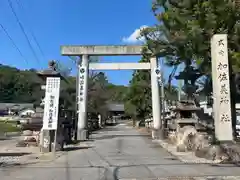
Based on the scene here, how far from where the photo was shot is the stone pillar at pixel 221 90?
42.8 ft

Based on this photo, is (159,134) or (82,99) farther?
(82,99)

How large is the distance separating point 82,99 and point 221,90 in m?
13.0

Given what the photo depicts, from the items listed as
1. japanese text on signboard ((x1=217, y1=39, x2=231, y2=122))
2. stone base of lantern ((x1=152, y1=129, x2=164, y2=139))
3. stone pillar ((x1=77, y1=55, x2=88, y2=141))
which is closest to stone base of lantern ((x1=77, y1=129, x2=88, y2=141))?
stone pillar ((x1=77, y1=55, x2=88, y2=141))

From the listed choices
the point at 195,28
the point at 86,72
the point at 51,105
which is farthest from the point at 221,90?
the point at 86,72

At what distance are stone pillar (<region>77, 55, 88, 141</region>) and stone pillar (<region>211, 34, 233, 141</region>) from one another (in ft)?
41.8

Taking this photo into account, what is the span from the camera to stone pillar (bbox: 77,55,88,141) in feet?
80.6

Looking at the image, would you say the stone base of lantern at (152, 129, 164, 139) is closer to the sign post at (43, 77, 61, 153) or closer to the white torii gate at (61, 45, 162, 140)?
the white torii gate at (61, 45, 162, 140)

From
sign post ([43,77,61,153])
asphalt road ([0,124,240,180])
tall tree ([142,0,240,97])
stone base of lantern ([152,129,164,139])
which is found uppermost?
tall tree ([142,0,240,97])

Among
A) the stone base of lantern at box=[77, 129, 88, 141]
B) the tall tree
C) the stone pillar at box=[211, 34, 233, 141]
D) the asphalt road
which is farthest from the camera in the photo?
the stone base of lantern at box=[77, 129, 88, 141]

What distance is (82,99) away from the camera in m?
24.6

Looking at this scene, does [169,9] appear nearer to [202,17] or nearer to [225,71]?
[202,17]

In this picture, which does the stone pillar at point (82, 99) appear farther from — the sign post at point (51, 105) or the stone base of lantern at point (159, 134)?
the sign post at point (51, 105)

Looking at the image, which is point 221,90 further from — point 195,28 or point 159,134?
point 159,134

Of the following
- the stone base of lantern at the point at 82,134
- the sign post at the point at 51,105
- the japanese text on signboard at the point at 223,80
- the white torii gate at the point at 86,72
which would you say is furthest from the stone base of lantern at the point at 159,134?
the japanese text on signboard at the point at 223,80
